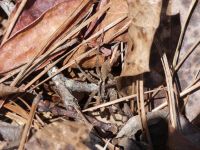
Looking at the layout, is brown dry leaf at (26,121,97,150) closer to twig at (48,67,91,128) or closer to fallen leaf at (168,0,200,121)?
twig at (48,67,91,128)

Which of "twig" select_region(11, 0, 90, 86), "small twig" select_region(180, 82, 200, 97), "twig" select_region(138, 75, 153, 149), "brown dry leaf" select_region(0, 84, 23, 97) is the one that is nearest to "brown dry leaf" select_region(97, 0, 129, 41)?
"twig" select_region(11, 0, 90, 86)

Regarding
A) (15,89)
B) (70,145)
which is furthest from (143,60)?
(15,89)

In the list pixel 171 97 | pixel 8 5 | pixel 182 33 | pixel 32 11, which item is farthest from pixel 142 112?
pixel 8 5

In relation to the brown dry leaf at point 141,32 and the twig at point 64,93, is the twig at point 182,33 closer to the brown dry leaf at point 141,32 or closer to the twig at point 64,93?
the brown dry leaf at point 141,32

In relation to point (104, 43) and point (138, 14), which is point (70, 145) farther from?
point (138, 14)

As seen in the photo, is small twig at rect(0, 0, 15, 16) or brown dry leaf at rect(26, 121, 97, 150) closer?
brown dry leaf at rect(26, 121, 97, 150)

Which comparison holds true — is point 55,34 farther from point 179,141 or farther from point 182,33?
point 179,141

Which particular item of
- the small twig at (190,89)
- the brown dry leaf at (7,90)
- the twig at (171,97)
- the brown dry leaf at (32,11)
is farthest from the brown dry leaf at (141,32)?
the brown dry leaf at (7,90)
